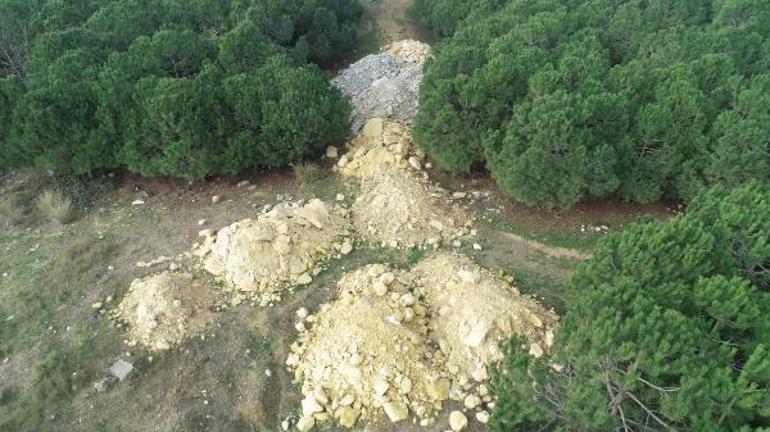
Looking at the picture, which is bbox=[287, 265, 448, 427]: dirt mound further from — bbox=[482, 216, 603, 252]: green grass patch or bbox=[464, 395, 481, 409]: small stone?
bbox=[482, 216, 603, 252]: green grass patch

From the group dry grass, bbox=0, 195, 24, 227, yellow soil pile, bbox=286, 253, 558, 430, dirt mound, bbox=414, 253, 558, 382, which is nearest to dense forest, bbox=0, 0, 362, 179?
dry grass, bbox=0, 195, 24, 227

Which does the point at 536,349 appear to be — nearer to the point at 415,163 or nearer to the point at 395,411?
the point at 395,411

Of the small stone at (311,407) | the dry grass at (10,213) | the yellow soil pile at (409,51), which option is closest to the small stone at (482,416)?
the small stone at (311,407)

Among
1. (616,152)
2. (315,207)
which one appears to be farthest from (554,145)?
(315,207)

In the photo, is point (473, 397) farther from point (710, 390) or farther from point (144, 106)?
point (144, 106)

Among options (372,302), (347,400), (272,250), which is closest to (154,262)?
(272,250)
